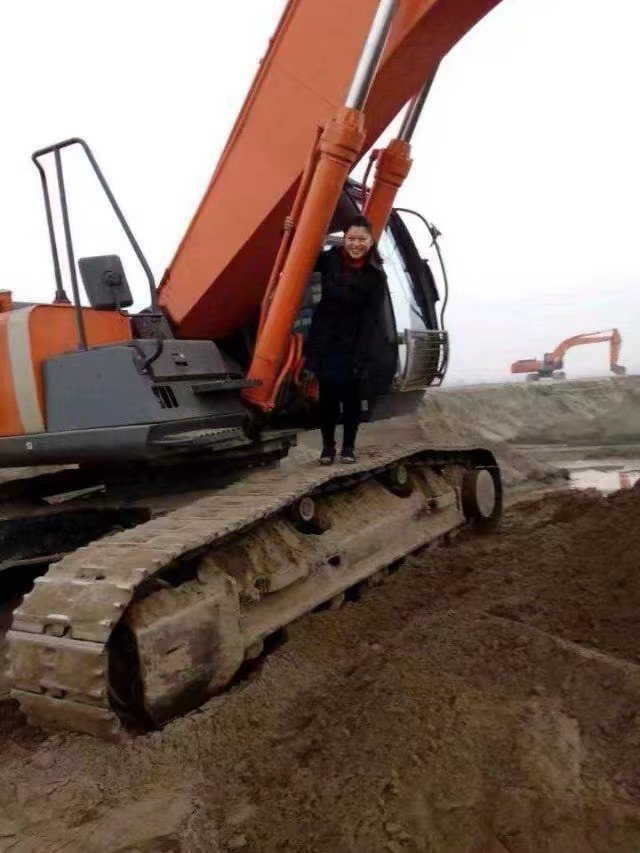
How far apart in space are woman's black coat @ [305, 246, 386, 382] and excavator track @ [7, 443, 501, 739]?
55 centimetres

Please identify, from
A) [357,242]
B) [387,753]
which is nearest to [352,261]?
[357,242]

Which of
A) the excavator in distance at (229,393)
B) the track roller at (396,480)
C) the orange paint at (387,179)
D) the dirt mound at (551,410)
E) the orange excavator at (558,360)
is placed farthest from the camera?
the orange excavator at (558,360)

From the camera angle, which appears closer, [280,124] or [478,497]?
[280,124]

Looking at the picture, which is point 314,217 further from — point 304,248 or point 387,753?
point 387,753

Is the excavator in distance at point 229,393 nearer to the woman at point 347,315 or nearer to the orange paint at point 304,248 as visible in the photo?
the orange paint at point 304,248

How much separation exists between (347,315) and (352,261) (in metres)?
0.28

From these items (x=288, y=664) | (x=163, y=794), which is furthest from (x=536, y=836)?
(x=288, y=664)

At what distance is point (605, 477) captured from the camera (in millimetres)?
10000

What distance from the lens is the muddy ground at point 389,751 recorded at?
2.31 m

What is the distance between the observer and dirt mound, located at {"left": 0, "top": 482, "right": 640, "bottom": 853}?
2311 mm

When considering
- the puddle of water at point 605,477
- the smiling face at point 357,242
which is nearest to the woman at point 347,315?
the smiling face at point 357,242

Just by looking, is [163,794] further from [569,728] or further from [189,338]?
[189,338]

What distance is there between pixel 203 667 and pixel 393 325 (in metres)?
2.67

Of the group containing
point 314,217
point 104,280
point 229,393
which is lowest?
point 229,393
